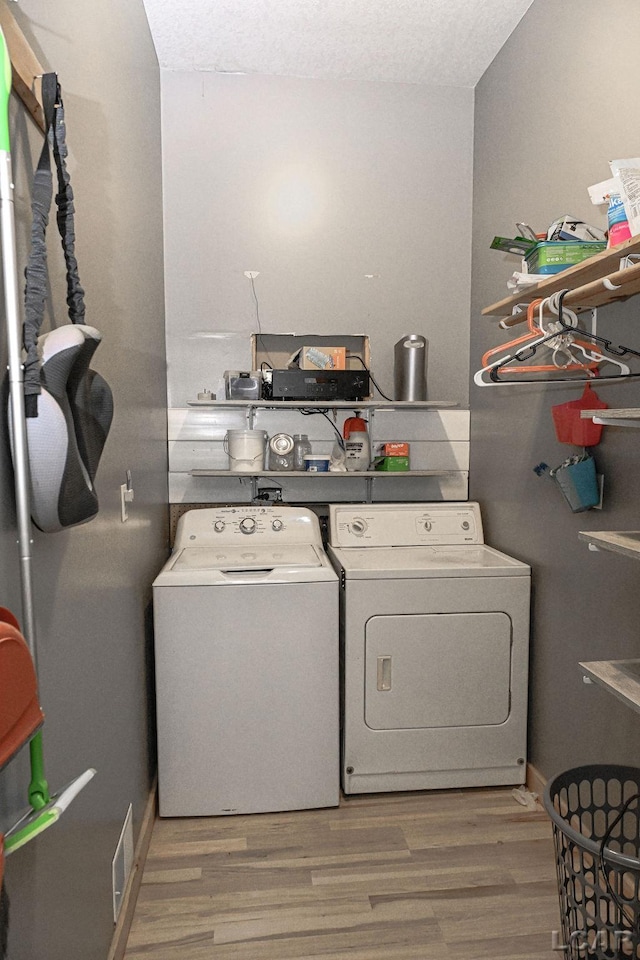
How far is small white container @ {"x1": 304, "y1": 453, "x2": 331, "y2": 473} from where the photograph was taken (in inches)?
109

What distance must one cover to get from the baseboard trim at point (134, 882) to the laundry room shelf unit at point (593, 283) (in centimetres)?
198

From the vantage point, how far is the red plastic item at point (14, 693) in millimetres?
697

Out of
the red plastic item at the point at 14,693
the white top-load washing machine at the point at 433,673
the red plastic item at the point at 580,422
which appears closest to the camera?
the red plastic item at the point at 14,693

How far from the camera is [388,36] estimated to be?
8.23ft

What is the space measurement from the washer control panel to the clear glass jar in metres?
0.23

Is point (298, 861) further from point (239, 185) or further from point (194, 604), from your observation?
point (239, 185)

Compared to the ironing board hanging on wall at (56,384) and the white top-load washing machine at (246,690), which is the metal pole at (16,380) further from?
the white top-load washing machine at (246,690)

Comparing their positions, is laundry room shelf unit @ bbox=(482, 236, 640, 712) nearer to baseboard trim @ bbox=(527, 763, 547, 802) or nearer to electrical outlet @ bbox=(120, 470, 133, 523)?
baseboard trim @ bbox=(527, 763, 547, 802)

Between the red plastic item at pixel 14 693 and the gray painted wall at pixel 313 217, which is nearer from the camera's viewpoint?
the red plastic item at pixel 14 693

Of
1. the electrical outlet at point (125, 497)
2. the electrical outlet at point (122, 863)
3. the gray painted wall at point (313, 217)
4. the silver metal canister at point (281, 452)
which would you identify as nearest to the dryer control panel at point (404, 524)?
→ the silver metal canister at point (281, 452)

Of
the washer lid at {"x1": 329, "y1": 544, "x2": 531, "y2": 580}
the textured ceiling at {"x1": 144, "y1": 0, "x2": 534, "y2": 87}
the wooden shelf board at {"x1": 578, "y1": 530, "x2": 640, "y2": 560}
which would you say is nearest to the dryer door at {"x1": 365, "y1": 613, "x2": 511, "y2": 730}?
the washer lid at {"x1": 329, "y1": 544, "x2": 531, "y2": 580}

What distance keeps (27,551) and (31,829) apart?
357 millimetres

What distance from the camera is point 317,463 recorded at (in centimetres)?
278

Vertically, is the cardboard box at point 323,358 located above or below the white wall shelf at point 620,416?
above
